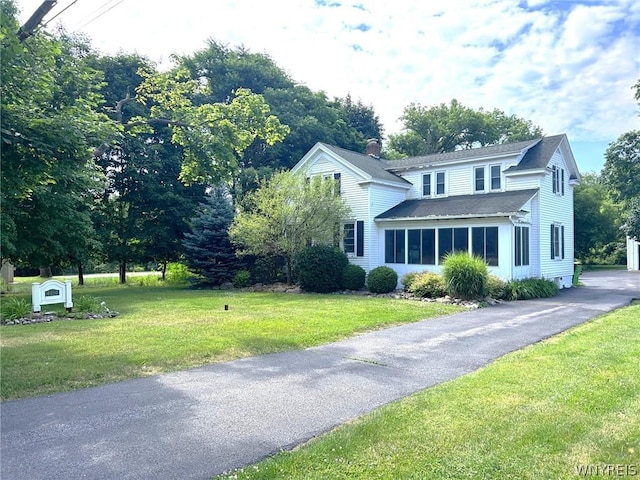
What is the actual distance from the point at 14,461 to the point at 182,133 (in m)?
11.7

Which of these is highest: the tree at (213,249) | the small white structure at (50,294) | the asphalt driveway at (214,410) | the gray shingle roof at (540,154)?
the gray shingle roof at (540,154)

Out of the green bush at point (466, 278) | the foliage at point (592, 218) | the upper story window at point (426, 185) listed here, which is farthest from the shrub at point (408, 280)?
the foliage at point (592, 218)

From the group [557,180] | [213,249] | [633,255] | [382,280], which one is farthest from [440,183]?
[633,255]

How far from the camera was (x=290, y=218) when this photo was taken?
21203 mm

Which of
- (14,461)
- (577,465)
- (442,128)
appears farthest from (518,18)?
(442,128)

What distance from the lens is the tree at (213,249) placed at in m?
23.9

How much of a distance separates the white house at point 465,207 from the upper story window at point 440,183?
0.04 meters

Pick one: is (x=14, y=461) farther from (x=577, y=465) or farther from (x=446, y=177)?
(x=446, y=177)

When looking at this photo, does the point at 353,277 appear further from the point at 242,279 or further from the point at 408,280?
the point at 242,279

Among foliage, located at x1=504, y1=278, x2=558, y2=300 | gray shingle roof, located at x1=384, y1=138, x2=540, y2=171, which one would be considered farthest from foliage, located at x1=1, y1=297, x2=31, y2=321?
gray shingle roof, located at x1=384, y1=138, x2=540, y2=171

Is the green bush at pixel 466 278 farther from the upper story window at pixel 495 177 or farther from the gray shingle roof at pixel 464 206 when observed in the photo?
the upper story window at pixel 495 177

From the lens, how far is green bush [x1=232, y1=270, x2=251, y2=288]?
23.3m

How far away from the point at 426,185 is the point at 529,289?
8.61 meters

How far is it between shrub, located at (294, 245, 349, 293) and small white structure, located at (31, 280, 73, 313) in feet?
32.7
